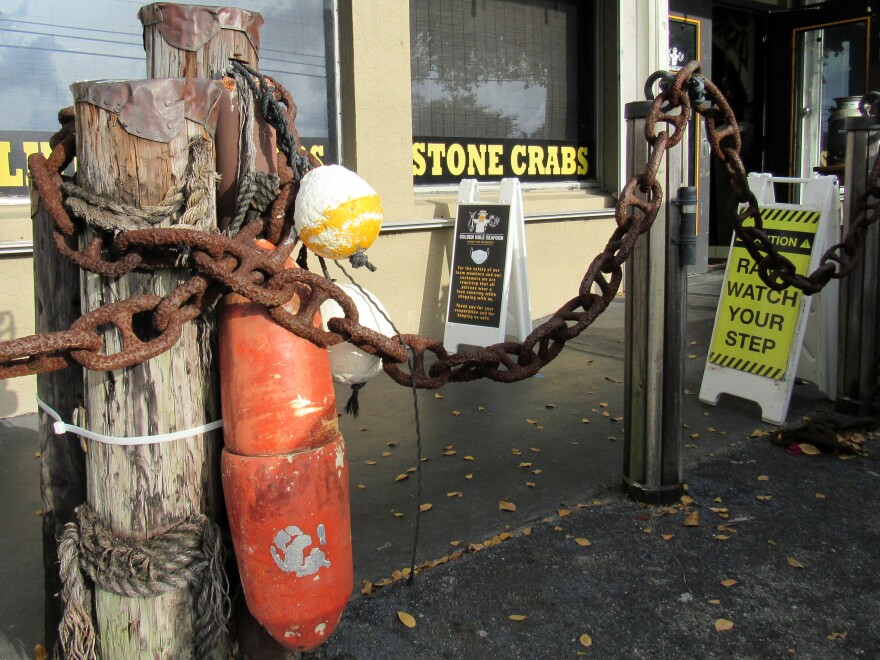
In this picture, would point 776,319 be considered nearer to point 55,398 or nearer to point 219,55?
point 219,55

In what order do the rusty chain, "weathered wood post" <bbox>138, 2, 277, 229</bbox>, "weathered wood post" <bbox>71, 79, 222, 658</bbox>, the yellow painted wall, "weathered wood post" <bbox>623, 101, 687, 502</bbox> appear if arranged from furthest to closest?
the yellow painted wall < "weathered wood post" <bbox>623, 101, 687, 502</bbox> < "weathered wood post" <bbox>138, 2, 277, 229</bbox> < "weathered wood post" <bbox>71, 79, 222, 658</bbox> < the rusty chain

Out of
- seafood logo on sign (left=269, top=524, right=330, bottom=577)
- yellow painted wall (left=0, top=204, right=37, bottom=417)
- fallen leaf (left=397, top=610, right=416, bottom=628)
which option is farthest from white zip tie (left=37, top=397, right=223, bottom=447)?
yellow painted wall (left=0, top=204, right=37, bottom=417)

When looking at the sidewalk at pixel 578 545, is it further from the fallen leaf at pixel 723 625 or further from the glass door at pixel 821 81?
the glass door at pixel 821 81

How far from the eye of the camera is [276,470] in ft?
5.81

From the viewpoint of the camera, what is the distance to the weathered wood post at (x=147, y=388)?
1.73 m

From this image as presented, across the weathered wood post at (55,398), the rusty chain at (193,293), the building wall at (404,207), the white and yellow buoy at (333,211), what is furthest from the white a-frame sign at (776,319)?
the weathered wood post at (55,398)

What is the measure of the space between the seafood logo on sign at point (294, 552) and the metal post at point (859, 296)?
12.5ft

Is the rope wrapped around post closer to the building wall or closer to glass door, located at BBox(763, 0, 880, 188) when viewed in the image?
the building wall

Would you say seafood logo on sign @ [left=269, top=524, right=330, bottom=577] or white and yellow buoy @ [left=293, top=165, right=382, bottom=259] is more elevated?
white and yellow buoy @ [left=293, top=165, right=382, bottom=259]

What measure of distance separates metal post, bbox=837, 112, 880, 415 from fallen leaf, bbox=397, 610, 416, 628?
3268mm

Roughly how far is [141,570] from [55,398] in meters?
0.56

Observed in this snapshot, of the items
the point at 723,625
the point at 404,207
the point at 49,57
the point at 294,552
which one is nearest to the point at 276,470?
the point at 294,552

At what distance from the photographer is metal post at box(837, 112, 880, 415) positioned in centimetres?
456

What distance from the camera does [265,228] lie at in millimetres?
1902
